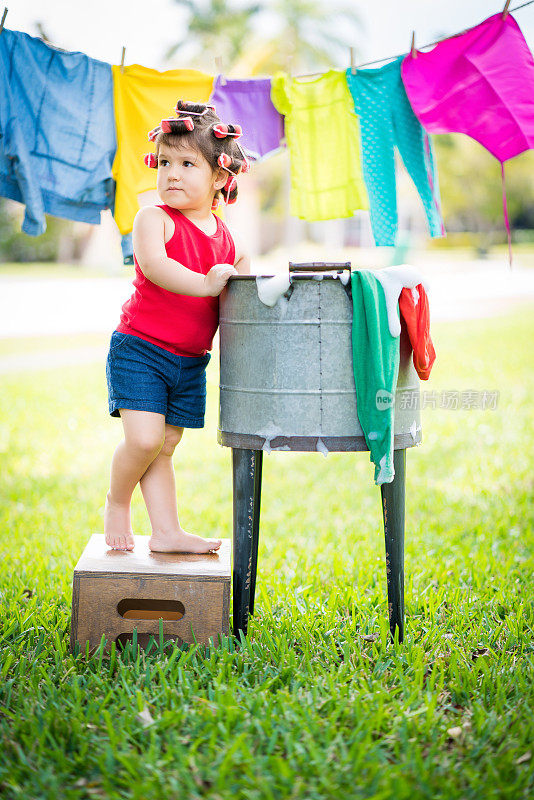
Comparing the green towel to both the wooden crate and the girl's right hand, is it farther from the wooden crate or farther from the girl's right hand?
the wooden crate

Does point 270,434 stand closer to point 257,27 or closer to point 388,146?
point 388,146

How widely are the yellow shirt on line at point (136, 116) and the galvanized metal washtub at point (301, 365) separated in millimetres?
1059

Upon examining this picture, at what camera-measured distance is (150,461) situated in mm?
2801

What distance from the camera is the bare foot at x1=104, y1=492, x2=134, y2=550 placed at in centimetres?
290

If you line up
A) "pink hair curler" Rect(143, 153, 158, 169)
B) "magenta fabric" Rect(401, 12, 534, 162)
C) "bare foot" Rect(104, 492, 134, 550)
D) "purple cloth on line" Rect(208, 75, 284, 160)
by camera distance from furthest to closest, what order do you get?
"purple cloth on line" Rect(208, 75, 284, 160) → "magenta fabric" Rect(401, 12, 534, 162) → "bare foot" Rect(104, 492, 134, 550) → "pink hair curler" Rect(143, 153, 158, 169)

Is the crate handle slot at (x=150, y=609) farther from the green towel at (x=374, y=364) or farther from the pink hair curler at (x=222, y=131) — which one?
the pink hair curler at (x=222, y=131)

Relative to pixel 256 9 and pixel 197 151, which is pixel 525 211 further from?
pixel 197 151

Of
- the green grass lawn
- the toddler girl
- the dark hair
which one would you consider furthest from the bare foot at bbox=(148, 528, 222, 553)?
the dark hair

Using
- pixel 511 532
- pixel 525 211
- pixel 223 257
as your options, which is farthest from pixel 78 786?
pixel 525 211

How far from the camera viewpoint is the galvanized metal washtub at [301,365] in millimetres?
2492

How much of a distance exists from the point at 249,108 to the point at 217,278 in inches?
49.3

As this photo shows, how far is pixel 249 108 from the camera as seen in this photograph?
11.4 ft

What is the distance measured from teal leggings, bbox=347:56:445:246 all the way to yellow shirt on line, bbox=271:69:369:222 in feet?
0.14

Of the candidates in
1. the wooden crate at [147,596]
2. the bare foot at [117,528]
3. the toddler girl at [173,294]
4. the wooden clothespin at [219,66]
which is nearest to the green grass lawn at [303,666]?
the wooden crate at [147,596]
